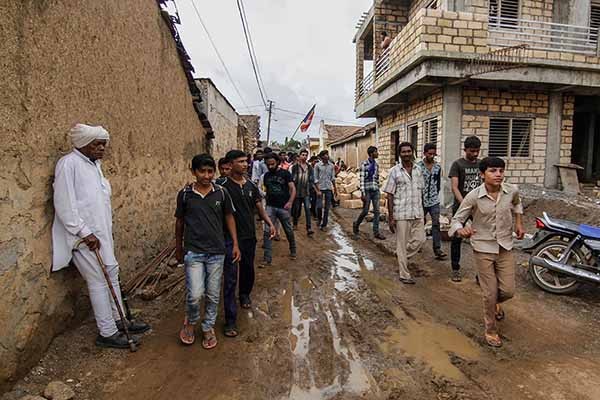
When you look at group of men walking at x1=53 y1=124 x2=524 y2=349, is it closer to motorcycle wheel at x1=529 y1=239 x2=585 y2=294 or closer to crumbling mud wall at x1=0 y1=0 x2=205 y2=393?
crumbling mud wall at x1=0 y1=0 x2=205 y2=393

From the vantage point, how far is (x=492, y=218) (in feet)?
11.0

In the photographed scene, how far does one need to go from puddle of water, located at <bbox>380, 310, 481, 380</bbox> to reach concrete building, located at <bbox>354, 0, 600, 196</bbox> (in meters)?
6.88

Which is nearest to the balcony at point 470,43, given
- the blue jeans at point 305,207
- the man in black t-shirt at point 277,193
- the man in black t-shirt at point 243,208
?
the blue jeans at point 305,207

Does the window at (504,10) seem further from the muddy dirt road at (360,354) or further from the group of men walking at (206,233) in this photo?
the group of men walking at (206,233)

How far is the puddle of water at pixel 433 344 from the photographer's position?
292 cm

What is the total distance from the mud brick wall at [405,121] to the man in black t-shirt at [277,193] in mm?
5638

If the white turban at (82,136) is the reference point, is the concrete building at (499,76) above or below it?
above

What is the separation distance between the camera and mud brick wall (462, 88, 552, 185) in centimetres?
961

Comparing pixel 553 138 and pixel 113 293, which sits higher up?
pixel 553 138

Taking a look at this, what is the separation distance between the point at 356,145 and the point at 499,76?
13.5 metres

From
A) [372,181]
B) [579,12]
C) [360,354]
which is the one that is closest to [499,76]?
[579,12]

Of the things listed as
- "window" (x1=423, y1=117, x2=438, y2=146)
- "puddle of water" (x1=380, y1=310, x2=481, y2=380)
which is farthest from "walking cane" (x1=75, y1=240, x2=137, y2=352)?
"window" (x1=423, y1=117, x2=438, y2=146)

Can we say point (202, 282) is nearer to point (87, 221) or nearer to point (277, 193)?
point (87, 221)

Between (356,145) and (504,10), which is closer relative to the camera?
(504,10)
